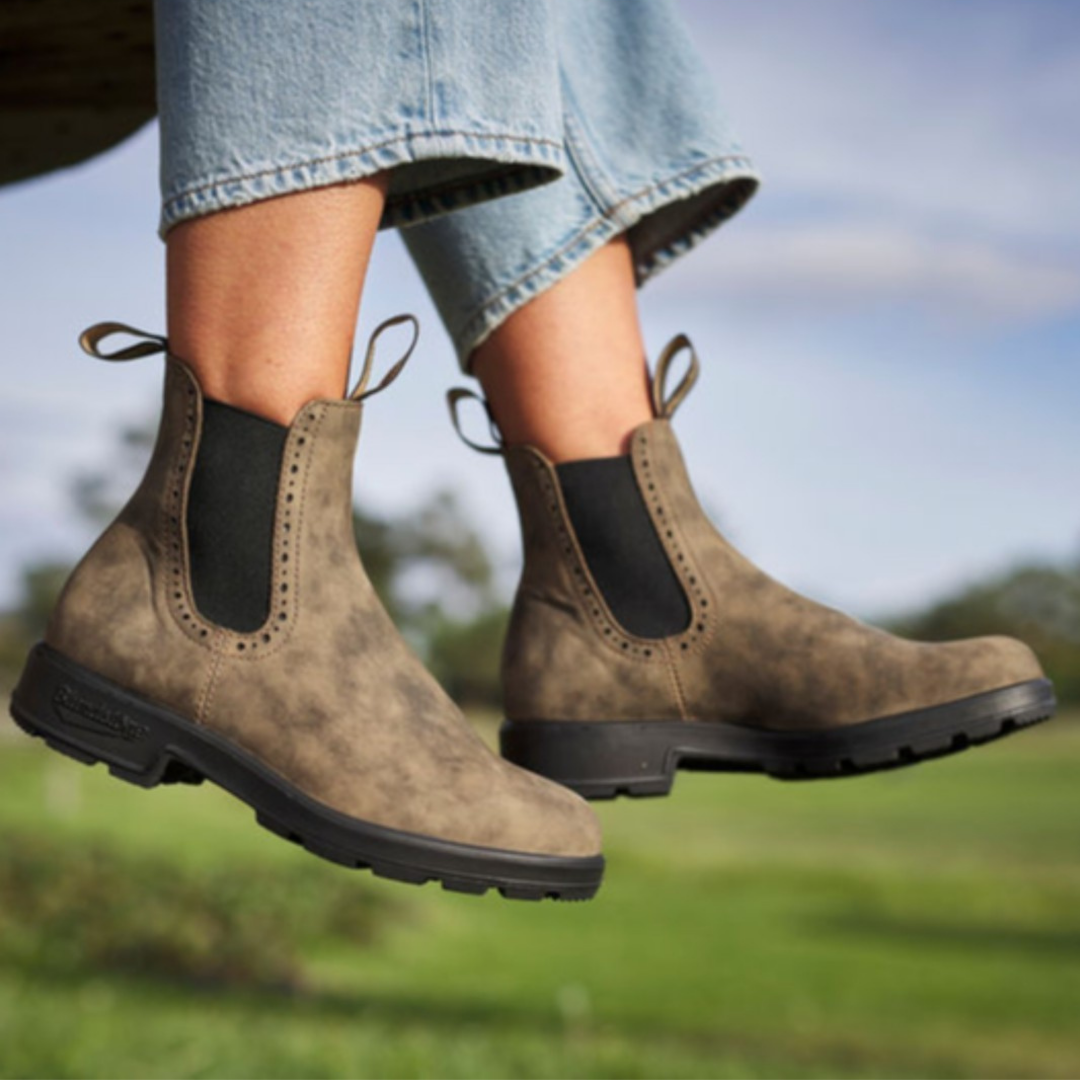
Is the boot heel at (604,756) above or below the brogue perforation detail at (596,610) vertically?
below

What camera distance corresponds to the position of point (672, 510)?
1978 mm

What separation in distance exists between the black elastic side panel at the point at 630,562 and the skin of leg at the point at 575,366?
0.24 ft

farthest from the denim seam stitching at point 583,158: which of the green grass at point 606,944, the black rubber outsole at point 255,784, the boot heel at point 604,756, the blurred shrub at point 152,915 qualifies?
the blurred shrub at point 152,915

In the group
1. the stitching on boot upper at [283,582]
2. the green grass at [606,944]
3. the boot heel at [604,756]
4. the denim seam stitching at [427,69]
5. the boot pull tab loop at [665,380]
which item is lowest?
the green grass at [606,944]

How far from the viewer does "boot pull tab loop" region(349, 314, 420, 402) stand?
1.63 metres

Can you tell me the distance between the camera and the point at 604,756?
195 centimetres

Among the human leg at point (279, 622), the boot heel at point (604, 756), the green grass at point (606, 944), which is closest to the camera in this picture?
the human leg at point (279, 622)

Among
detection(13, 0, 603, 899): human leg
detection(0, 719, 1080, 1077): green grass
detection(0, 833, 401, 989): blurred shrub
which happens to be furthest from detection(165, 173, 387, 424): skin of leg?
detection(0, 833, 401, 989): blurred shrub

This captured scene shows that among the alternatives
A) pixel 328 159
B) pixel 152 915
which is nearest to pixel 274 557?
pixel 328 159

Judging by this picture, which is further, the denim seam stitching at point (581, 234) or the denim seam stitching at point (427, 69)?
the denim seam stitching at point (581, 234)

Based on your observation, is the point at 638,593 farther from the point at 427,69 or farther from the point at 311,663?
the point at 427,69

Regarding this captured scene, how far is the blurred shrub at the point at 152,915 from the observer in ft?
39.4

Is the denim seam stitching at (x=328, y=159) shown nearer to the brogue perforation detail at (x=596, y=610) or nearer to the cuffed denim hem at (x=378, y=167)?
the cuffed denim hem at (x=378, y=167)

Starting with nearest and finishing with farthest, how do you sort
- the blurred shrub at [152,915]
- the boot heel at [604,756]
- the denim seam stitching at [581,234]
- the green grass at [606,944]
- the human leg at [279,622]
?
the human leg at [279,622] → the denim seam stitching at [581,234] → the boot heel at [604,756] → the green grass at [606,944] → the blurred shrub at [152,915]
